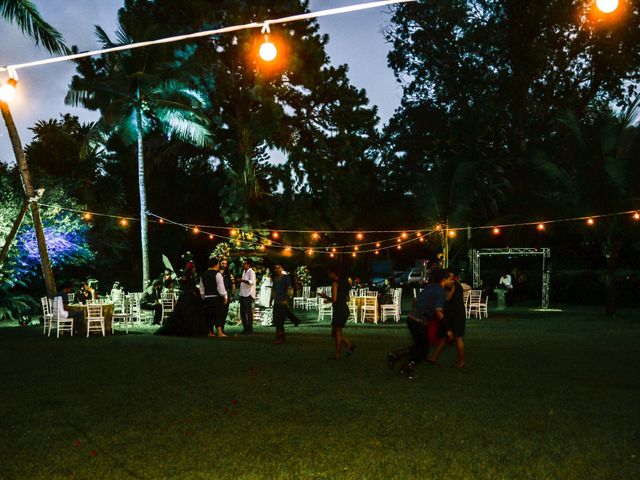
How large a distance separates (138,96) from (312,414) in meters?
19.1

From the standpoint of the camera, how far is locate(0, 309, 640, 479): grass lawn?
5234mm

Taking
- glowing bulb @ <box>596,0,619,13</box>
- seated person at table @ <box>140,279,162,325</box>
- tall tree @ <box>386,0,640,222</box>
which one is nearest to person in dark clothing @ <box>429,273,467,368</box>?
glowing bulb @ <box>596,0,619,13</box>

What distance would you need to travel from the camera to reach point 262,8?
96.8 feet

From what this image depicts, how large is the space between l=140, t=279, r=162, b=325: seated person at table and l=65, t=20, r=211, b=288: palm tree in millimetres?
2851

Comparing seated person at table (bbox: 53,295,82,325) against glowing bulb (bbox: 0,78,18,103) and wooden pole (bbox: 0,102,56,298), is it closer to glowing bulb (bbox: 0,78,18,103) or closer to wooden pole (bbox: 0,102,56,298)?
wooden pole (bbox: 0,102,56,298)

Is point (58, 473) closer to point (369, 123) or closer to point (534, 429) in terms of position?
point (534, 429)

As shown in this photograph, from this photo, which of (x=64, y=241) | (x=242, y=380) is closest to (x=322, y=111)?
(x=64, y=241)

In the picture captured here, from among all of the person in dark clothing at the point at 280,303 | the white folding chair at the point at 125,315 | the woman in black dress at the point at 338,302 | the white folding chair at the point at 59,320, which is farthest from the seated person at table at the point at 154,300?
the woman in black dress at the point at 338,302

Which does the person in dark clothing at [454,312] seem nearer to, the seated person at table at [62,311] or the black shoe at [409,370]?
the black shoe at [409,370]

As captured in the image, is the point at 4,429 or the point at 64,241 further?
the point at 64,241

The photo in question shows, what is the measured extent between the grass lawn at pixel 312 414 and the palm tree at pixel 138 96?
12470 mm

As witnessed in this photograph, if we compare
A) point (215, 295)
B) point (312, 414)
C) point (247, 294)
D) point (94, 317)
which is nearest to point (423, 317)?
point (312, 414)

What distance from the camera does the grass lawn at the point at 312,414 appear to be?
5234 mm

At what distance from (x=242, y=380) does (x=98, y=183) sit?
69.4 ft
